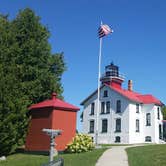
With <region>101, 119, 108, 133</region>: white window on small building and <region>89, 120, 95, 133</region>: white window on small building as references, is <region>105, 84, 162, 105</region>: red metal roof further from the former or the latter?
<region>89, 120, 95, 133</region>: white window on small building

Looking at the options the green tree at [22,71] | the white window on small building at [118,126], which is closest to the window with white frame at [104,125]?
the white window on small building at [118,126]

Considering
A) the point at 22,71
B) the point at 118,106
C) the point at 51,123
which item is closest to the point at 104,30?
the point at 22,71

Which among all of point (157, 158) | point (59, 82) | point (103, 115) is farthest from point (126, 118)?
point (157, 158)

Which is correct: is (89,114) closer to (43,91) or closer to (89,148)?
(43,91)

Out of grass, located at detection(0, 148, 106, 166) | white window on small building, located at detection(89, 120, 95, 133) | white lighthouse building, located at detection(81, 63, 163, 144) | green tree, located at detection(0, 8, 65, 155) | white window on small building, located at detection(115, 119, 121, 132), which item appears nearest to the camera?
grass, located at detection(0, 148, 106, 166)

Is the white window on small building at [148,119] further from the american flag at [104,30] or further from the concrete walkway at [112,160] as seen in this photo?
the concrete walkway at [112,160]

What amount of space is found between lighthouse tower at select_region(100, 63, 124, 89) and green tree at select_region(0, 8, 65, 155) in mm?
17112

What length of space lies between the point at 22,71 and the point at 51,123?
19.2ft

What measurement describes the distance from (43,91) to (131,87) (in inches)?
1000

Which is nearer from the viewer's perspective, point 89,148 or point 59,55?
point 89,148

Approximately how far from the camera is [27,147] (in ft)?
81.1

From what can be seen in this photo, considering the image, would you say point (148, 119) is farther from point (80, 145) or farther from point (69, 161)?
point (69, 161)

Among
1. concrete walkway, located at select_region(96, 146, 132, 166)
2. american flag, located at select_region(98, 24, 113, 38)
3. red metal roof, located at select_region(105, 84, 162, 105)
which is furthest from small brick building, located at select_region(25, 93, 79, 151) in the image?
red metal roof, located at select_region(105, 84, 162, 105)

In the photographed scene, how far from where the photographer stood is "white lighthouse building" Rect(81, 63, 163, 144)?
44.1 metres
